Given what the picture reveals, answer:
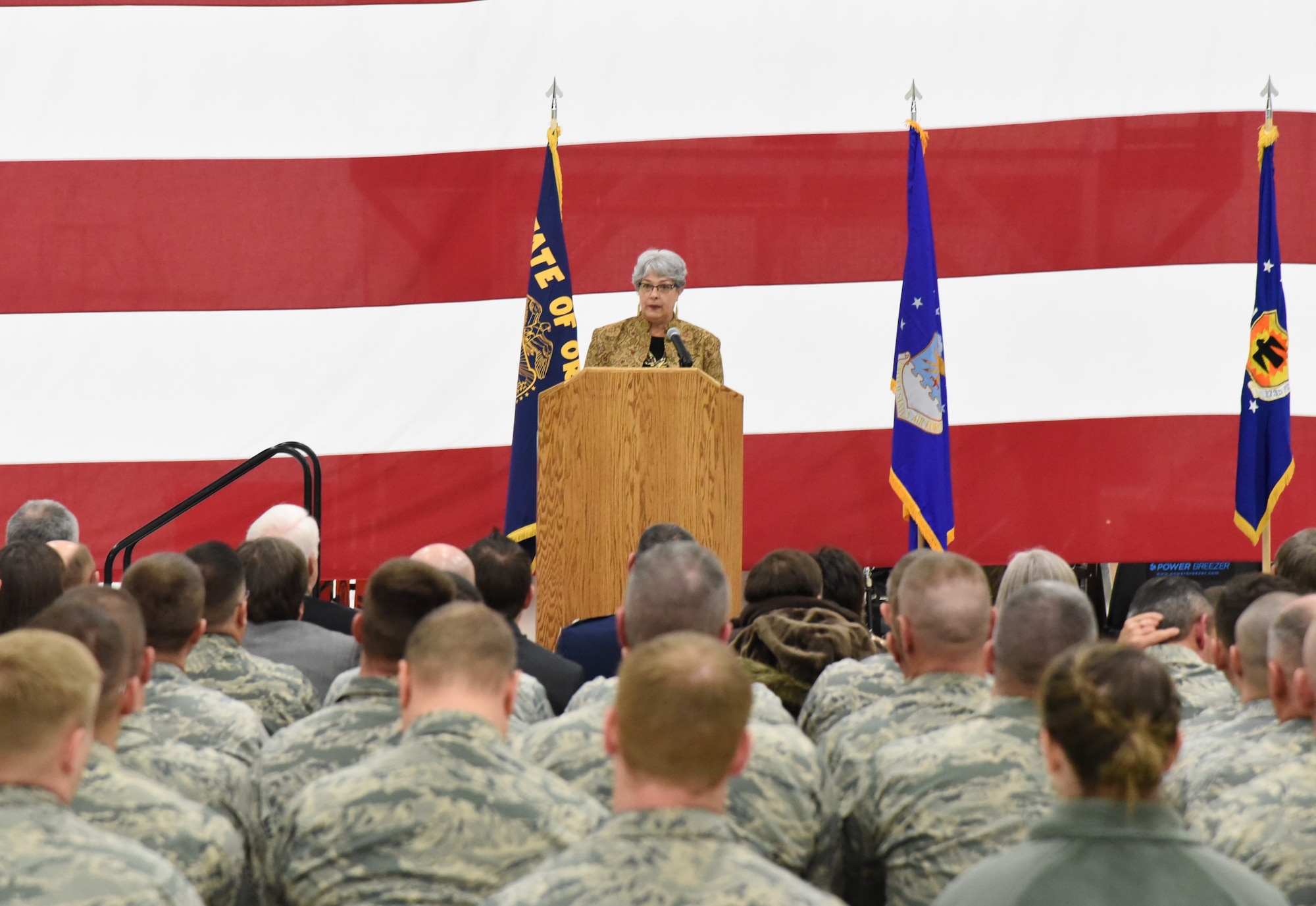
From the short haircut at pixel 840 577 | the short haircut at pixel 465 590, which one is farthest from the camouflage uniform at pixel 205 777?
the short haircut at pixel 840 577

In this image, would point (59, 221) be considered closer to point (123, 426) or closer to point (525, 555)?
point (123, 426)

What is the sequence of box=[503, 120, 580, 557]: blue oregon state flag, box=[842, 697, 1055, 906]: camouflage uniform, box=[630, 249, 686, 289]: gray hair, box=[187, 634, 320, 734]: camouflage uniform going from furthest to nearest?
1. box=[503, 120, 580, 557]: blue oregon state flag
2. box=[630, 249, 686, 289]: gray hair
3. box=[187, 634, 320, 734]: camouflage uniform
4. box=[842, 697, 1055, 906]: camouflage uniform

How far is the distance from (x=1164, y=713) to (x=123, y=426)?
5.47 meters

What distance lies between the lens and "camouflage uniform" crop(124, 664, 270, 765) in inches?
105

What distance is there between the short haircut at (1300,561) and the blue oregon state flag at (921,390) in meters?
1.73

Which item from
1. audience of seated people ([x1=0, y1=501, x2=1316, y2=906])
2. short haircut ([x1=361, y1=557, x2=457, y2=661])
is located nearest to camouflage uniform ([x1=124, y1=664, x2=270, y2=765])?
audience of seated people ([x1=0, y1=501, x2=1316, y2=906])

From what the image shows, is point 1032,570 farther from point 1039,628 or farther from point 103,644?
point 103,644

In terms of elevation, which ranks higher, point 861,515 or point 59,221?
point 59,221

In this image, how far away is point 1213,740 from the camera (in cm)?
254

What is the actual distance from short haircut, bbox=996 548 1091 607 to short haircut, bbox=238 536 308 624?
5.25 feet

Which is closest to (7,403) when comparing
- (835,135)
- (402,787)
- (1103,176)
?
(835,135)

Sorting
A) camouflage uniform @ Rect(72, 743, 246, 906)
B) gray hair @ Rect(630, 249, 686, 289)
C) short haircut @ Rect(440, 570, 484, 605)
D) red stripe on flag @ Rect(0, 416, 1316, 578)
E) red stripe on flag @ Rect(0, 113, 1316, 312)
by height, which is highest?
red stripe on flag @ Rect(0, 113, 1316, 312)

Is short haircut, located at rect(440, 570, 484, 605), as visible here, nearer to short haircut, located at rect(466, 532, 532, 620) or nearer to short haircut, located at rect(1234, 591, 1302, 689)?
short haircut, located at rect(466, 532, 532, 620)

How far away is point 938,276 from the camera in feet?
20.3
